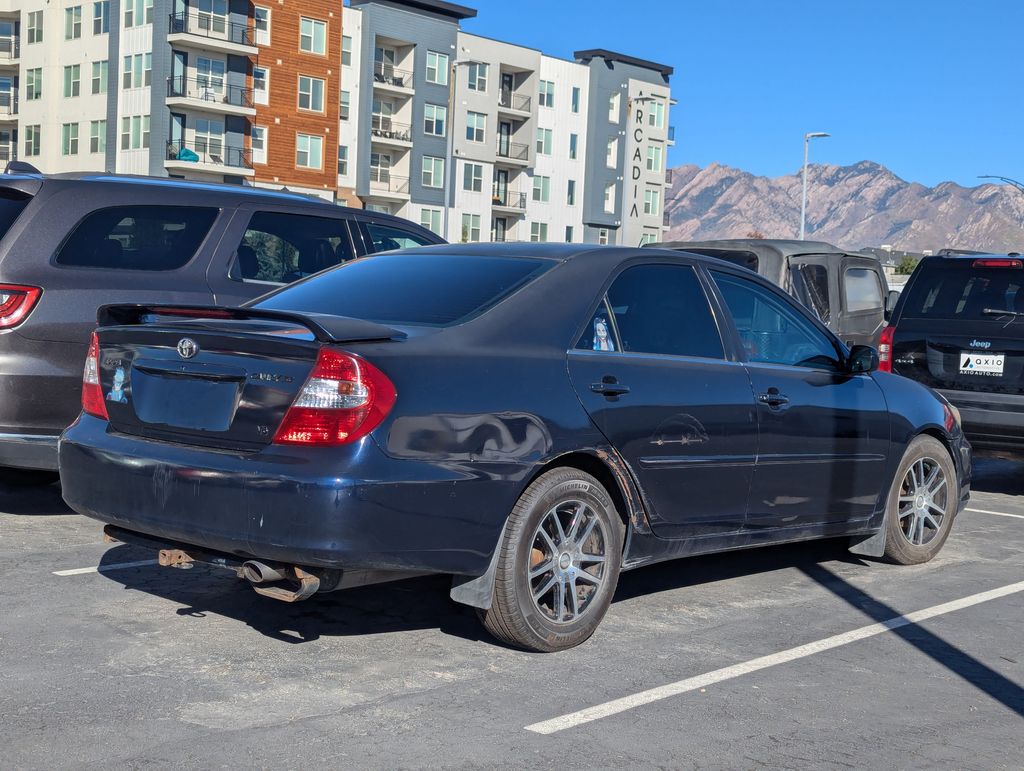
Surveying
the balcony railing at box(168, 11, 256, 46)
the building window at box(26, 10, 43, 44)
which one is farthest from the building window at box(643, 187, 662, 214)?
the building window at box(26, 10, 43, 44)

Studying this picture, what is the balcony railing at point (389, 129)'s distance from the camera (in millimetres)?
71188

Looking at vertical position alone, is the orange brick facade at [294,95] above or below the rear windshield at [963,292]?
above

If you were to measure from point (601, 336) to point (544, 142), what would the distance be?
7824 centimetres

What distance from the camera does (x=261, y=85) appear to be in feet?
207

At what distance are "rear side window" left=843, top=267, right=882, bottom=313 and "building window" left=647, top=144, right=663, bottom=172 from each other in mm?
76488

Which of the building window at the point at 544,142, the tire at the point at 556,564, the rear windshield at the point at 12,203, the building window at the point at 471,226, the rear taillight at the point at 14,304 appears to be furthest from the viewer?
the building window at the point at 544,142

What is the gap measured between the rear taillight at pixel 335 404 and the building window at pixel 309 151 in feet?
202

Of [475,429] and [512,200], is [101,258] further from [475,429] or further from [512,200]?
[512,200]

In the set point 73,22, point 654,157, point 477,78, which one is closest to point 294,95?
point 73,22

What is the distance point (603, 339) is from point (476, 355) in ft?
2.52

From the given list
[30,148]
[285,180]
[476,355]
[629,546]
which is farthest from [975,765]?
[30,148]

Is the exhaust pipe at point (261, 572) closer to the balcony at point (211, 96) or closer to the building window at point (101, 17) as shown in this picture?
the balcony at point (211, 96)

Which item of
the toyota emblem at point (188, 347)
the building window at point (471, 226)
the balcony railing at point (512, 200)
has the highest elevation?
the balcony railing at point (512, 200)

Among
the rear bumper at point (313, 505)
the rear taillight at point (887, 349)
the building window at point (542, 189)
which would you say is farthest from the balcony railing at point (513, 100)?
the rear bumper at point (313, 505)
